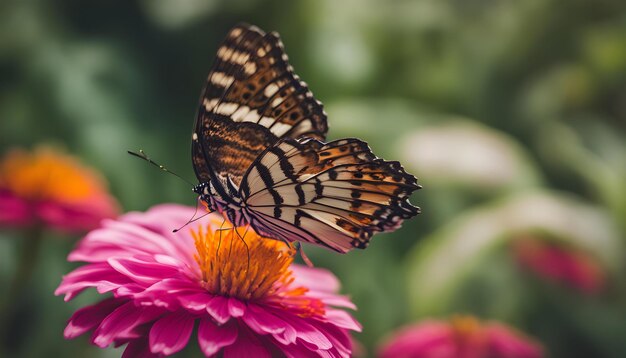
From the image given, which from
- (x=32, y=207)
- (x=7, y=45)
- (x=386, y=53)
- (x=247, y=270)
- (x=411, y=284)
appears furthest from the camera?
(x=386, y=53)

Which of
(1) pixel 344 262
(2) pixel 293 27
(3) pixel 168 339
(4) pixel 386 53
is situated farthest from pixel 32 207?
(4) pixel 386 53

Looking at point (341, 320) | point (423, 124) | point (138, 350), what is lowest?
point (138, 350)

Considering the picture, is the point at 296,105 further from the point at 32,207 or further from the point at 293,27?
the point at 293,27

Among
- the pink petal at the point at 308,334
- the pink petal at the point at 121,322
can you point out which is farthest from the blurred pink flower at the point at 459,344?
the pink petal at the point at 121,322

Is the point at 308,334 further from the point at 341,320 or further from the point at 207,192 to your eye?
the point at 207,192

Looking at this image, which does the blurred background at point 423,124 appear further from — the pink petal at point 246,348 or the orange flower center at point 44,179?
the pink petal at point 246,348

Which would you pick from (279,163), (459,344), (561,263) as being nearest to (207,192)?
(279,163)
